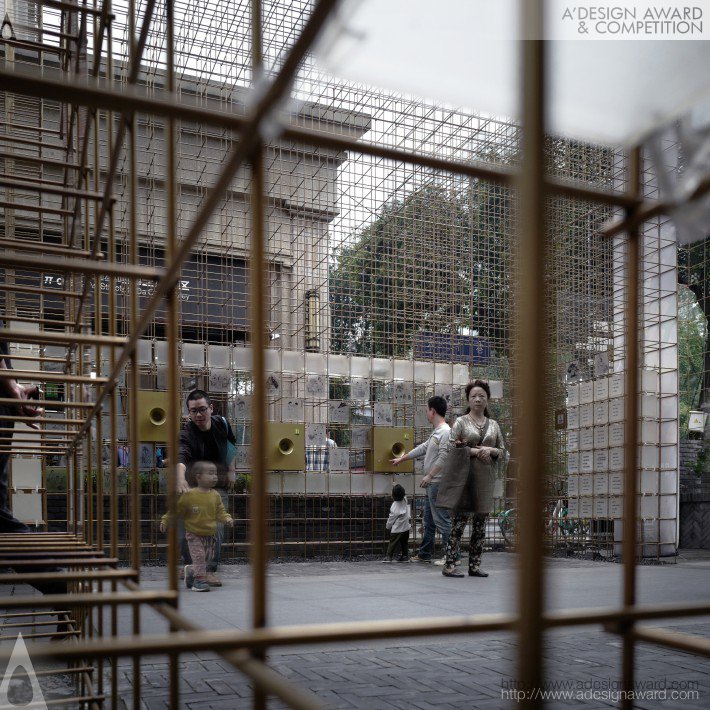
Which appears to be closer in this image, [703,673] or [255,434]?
[255,434]

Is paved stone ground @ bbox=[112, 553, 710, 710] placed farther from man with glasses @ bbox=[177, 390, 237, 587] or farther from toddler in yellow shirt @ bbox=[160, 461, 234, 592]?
man with glasses @ bbox=[177, 390, 237, 587]

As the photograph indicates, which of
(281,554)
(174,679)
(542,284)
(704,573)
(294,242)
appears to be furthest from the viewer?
(294,242)

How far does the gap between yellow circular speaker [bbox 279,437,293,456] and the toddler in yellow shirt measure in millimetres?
2186

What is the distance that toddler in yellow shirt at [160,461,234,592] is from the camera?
621 centimetres

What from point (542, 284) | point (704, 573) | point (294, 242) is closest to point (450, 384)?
point (294, 242)

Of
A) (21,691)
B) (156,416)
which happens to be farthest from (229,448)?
(21,691)

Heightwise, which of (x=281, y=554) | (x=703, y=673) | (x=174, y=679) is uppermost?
(x=174, y=679)

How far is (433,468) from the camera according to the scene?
823 centimetres

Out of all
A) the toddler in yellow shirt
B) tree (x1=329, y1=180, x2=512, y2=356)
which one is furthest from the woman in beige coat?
tree (x1=329, y1=180, x2=512, y2=356)

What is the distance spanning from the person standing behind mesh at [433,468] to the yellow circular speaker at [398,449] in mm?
347

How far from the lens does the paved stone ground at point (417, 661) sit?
2.87 m

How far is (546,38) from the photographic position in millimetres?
548

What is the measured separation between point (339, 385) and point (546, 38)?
30.0 feet

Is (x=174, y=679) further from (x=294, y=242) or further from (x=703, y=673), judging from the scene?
(x=294, y=242)
